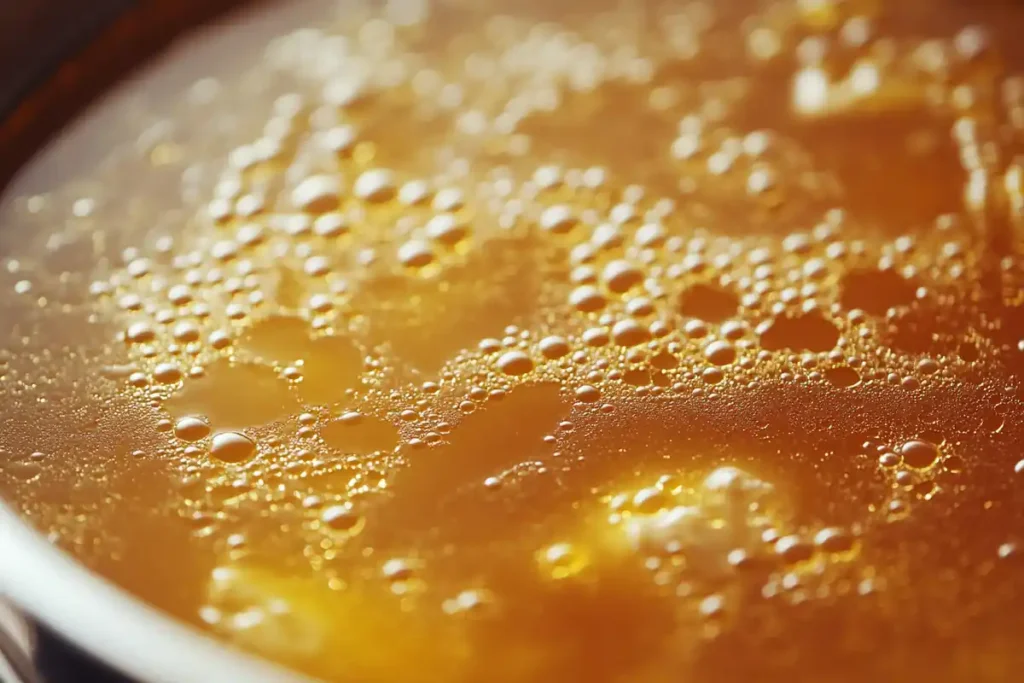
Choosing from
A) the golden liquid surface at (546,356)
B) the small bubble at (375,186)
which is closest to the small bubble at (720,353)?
the golden liquid surface at (546,356)

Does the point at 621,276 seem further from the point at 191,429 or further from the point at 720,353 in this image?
the point at 191,429

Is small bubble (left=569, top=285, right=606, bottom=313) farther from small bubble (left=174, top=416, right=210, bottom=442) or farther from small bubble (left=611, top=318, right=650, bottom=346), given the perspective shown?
small bubble (left=174, top=416, right=210, bottom=442)

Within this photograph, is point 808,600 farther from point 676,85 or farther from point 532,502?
point 676,85

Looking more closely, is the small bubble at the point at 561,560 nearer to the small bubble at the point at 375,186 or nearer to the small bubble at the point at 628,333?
the small bubble at the point at 628,333

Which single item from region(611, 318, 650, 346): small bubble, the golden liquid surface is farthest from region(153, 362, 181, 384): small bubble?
region(611, 318, 650, 346): small bubble

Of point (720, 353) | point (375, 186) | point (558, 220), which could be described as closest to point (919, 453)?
point (720, 353)

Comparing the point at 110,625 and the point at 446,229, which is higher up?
the point at 446,229
